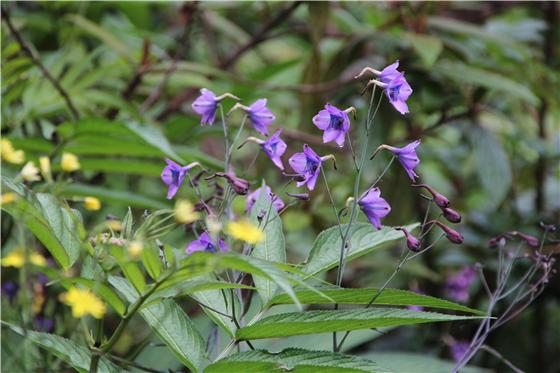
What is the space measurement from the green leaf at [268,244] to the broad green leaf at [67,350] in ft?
0.70

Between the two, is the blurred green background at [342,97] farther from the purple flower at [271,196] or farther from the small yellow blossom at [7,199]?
the small yellow blossom at [7,199]

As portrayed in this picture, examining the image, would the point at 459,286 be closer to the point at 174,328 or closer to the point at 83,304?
the point at 174,328

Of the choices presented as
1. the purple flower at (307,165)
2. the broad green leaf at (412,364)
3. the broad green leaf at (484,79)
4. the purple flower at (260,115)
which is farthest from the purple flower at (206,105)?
the broad green leaf at (484,79)

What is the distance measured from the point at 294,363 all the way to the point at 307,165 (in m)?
0.28

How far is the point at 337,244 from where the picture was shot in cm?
104

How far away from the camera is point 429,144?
114 inches

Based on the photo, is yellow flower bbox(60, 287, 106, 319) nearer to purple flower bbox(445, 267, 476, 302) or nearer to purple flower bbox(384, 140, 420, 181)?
purple flower bbox(384, 140, 420, 181)

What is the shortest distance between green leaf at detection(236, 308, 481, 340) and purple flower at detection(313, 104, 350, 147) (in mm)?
241

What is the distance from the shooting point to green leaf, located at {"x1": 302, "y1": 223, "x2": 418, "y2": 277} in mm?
1009

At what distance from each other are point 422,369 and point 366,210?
49 centimetres

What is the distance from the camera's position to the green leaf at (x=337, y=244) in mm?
1009

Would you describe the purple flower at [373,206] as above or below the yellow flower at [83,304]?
below

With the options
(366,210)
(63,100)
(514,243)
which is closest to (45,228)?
(366,210)

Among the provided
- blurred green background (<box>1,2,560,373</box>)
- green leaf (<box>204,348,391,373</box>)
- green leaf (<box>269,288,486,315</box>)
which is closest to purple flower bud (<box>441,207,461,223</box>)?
green leaf (<box>269,288,486,315</box>)
